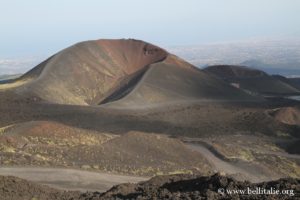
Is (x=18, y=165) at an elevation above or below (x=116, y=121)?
above

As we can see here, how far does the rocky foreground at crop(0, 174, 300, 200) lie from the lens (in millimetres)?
19312

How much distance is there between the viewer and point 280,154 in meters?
55.3

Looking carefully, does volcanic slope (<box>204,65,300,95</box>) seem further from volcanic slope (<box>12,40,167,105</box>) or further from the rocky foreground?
the rocky foreground

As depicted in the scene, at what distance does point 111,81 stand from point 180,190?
259 feet

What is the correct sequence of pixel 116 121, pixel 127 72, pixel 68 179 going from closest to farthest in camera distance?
pixel 68 179, pixel 116 121, pixel 127 72

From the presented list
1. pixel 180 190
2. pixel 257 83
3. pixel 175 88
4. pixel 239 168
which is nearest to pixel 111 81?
pixel 175 88

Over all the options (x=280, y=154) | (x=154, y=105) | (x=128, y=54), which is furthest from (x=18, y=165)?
(x=128, y=54)

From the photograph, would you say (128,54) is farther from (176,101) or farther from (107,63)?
(176,101)

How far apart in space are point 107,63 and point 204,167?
6392cm

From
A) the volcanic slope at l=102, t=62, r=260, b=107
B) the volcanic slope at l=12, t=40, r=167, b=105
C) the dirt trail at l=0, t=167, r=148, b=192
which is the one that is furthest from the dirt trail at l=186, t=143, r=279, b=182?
the volcanic slope at l=12, t=40, r=167, b=105

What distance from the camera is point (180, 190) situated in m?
22.0

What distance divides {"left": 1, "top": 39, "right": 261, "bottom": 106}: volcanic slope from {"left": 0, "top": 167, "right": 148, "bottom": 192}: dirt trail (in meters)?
45.7

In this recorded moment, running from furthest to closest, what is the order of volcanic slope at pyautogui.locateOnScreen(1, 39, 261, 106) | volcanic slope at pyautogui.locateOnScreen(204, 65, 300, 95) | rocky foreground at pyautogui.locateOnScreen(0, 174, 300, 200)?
volcanic slope at pyautogui.locateOnScreen(204, 65, 300, 95) < volcanic slope at pyautogui.locateOnScreen(1, 39, 261, 106) < rocky foreground at pyautogui.locateOnScreen(0, 174, 300, 200)

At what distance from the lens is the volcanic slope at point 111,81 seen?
280 feet
